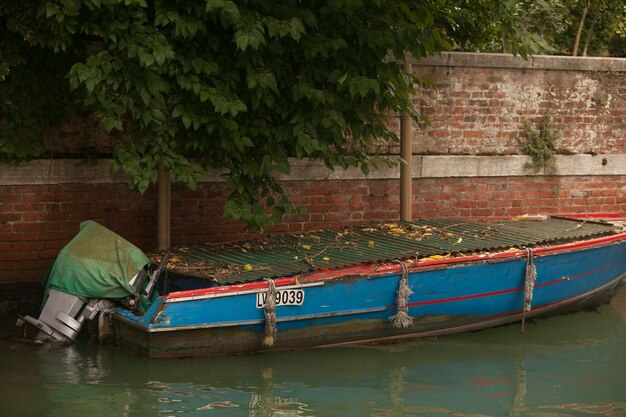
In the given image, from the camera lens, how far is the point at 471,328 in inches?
398

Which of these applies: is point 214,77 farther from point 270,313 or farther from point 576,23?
point 576,23

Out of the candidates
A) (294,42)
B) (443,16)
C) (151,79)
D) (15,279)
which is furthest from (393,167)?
(15,279)

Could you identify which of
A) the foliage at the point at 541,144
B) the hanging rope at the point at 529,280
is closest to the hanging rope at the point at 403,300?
the hanging rope at the point at 529,280

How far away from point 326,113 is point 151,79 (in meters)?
1.74

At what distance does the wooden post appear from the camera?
10484mm

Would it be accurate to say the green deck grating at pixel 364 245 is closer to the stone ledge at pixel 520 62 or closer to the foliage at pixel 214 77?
the foliage at pixel 214 77

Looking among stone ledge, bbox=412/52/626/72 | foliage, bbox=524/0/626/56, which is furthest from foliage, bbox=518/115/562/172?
foliage, bbox=524/0/626/56

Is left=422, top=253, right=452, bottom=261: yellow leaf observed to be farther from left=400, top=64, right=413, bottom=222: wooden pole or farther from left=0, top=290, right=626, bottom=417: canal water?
left=400, top=64, right=413, bottom=222: wooden pole

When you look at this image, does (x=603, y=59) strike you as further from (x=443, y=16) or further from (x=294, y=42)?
(x=294, y=42)

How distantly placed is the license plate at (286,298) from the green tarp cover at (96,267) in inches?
44.5

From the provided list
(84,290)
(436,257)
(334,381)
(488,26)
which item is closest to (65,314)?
(84,290)

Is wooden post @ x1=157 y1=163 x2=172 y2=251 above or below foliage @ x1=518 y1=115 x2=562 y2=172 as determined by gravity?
below

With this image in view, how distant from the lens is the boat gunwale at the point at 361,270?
28.0ft

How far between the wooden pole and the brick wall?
0.32 m
